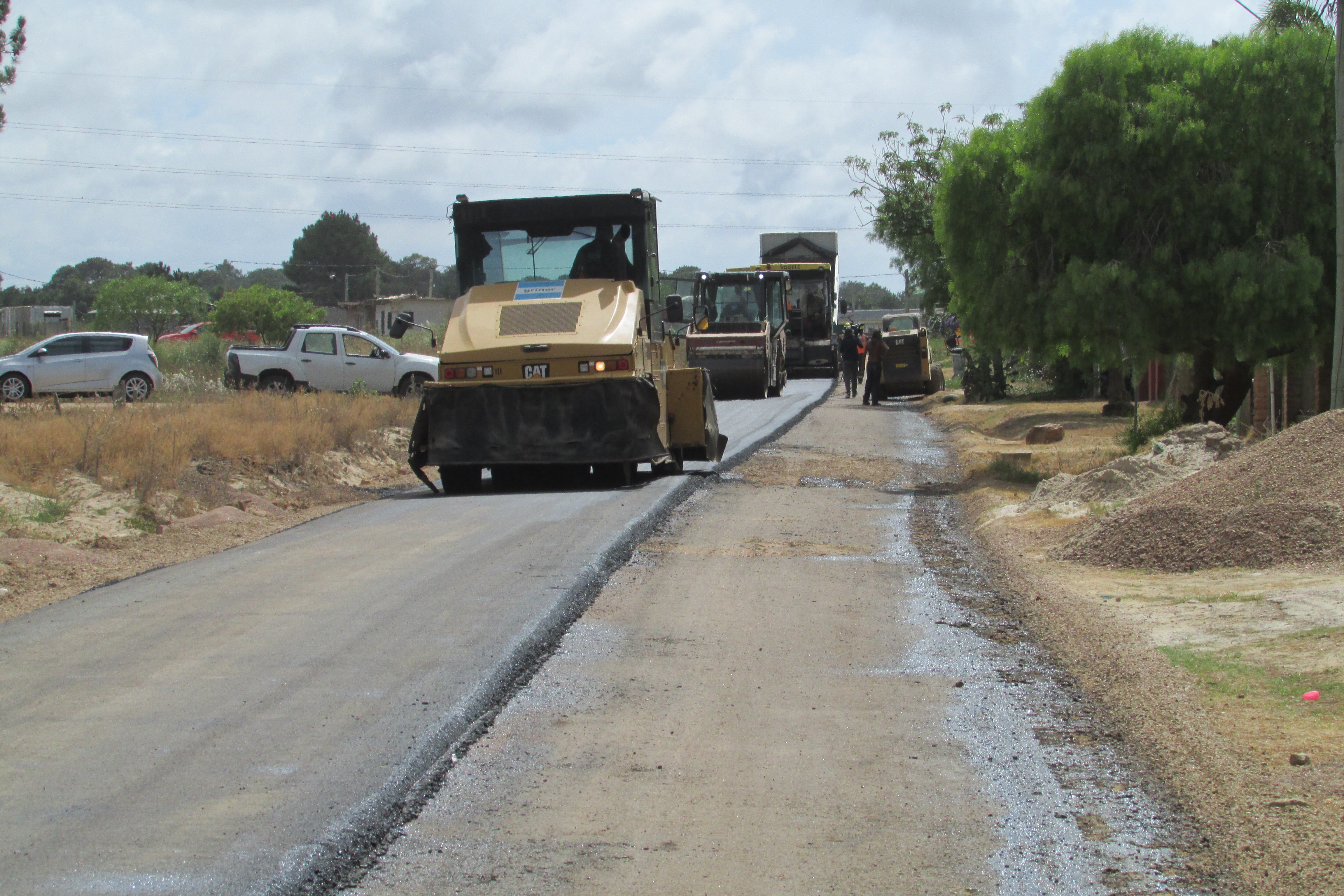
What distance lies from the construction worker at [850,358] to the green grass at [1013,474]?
53.6 ft

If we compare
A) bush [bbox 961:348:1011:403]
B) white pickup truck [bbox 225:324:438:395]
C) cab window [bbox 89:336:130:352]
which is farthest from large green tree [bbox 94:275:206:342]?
bush [bbox 961:348:1011:403]

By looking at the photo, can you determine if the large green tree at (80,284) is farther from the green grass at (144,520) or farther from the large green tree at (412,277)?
Result: the green grass at (144,520)

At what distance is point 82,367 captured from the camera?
24891 mm

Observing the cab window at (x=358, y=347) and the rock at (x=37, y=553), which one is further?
the cab window at (x=358, y=347)

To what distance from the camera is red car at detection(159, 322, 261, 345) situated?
157 feet

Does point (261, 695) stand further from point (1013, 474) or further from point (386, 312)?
point (386, 312)

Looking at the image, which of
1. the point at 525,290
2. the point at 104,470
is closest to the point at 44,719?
the point at 104,470

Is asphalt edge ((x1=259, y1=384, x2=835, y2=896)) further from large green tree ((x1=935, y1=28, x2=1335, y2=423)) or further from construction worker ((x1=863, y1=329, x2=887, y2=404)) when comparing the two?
construction worker ((x1=863, y1=329, x2=887, y2=404))

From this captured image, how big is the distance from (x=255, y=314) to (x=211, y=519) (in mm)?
59831

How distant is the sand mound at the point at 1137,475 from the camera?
472 inches

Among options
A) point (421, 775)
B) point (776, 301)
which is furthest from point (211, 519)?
point (776, 301)

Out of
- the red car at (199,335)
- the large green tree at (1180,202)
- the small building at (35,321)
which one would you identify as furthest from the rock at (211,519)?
the small building at (35,321)

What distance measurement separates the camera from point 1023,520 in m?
A: 11.8

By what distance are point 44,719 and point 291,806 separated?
1.75m
